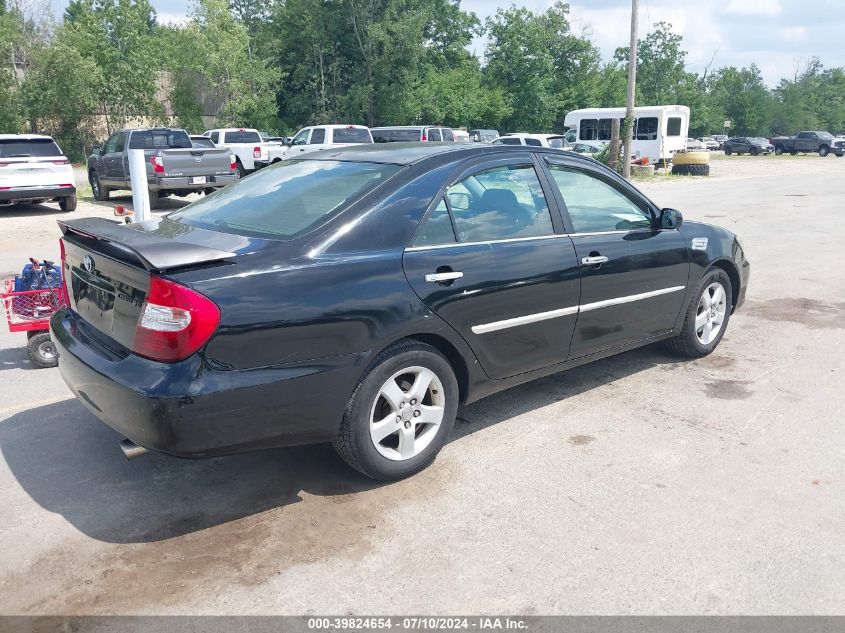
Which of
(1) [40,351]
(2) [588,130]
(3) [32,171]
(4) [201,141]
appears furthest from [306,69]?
(1) [40,351]

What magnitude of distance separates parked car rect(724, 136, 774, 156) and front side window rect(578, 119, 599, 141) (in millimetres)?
23123

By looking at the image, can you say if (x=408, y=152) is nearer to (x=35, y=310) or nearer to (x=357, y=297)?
(x=357, y=297)

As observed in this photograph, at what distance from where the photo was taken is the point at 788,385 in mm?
5234

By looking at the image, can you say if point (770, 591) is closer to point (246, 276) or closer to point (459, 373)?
point (459, 373)

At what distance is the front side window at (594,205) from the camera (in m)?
4.61

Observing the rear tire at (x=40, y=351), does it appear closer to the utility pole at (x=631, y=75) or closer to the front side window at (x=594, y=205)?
the front side window at (x=594, y=205)

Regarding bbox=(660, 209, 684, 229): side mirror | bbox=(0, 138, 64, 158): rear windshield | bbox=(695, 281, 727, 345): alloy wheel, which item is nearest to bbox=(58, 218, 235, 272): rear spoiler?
bbox=(660, 209, 684, 229): side mirror

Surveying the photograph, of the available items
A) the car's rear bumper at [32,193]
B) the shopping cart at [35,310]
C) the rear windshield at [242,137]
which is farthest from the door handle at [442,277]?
the rear windshield at [242,137]

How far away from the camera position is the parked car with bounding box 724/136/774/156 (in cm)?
5528

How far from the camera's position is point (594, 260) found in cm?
455

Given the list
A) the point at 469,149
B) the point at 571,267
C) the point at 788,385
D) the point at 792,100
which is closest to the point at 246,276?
the point at 469,149

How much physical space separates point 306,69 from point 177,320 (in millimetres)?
45128

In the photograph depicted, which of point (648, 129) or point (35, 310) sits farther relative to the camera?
point (648, 129)

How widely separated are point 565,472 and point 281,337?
5.64 feet
